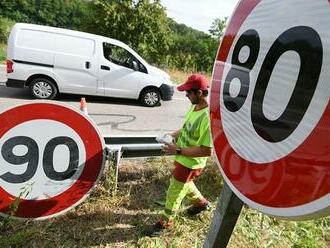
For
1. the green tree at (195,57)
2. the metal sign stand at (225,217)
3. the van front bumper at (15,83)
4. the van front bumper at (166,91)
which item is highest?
the metal sign stand at (225,217)

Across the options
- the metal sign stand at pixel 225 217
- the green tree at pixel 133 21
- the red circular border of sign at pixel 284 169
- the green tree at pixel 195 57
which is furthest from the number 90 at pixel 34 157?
the green tree at pixel 195 57

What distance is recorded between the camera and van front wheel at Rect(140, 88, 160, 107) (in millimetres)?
11695

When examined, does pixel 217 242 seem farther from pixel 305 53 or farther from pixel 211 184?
pixel 211 184

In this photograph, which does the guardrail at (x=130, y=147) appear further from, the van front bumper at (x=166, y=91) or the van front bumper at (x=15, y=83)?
the van front bumper at (x=166, y=91)

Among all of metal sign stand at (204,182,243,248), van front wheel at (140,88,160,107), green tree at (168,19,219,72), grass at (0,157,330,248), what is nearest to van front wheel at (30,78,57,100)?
van front wheel at (140,88,160,107)

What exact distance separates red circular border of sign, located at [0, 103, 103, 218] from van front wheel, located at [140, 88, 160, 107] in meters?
8.91

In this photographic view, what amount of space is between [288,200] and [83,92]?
33.9ft

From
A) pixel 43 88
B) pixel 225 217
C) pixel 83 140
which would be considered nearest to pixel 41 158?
pixel 83 140

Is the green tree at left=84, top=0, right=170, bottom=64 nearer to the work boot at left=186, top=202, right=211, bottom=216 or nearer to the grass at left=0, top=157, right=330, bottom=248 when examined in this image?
the grass at left=0, top=157, right=330, bottom=248

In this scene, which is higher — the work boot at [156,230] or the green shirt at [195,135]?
→ the green shirt at [195,135]

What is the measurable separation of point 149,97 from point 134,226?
831 cm

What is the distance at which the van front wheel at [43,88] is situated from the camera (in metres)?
10.5

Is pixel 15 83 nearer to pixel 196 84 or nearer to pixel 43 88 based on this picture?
pixel 43 88

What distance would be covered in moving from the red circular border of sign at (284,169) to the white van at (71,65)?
9555 mm
